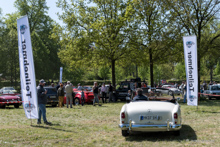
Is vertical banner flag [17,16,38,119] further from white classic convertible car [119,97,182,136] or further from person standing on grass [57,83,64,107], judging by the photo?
person standing on grass [57,83,64,107]

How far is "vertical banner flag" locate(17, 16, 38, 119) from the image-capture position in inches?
431

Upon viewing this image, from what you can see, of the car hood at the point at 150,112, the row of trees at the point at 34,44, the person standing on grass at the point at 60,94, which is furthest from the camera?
the row of trees at the point at 34,44

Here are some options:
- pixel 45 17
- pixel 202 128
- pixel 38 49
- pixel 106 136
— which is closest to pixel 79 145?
pixel 106 136

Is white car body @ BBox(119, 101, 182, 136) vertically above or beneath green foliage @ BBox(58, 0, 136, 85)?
beneath

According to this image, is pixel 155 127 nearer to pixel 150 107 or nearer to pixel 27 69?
pixel 150 107

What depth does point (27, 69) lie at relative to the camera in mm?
10945

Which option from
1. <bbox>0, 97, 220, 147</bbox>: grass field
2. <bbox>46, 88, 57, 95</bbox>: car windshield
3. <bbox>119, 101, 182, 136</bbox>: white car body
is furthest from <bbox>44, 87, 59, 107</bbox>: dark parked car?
<bbox>119, 101, 182, 136</bbox>: white car body

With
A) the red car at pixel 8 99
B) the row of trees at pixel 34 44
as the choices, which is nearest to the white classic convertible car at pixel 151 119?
the red car at pixel 8 99

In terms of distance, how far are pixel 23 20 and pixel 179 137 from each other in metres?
7.06

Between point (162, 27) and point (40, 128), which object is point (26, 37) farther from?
point (162, 27)

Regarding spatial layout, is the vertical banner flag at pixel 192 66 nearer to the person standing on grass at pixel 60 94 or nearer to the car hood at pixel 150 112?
the car hood at pixel 150 112

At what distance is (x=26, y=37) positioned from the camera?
1107cm

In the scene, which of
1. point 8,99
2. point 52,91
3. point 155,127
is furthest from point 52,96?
point 155,127

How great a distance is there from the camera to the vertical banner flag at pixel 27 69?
10945 mm
